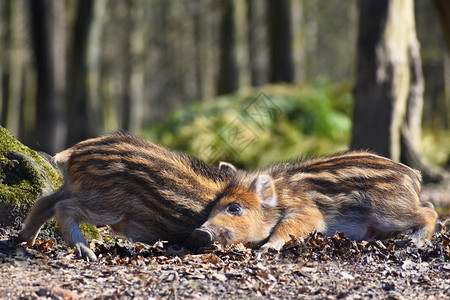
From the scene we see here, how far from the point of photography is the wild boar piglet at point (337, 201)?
5.90m

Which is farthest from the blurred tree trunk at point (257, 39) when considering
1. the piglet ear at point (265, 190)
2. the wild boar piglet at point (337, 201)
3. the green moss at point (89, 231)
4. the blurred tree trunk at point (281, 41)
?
the green moss at point (89, 231)

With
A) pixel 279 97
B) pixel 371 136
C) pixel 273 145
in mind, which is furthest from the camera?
pixel 279 97

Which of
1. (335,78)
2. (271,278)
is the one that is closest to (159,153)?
(271,278)

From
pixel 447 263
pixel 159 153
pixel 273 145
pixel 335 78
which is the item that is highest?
pixel 159 153

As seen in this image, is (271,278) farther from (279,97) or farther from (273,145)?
(279,97)

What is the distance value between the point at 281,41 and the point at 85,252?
14.5 m

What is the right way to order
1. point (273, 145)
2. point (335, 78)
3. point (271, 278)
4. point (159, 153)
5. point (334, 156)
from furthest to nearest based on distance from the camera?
1. point (335, 78)
2. point (273, 145)
3. point (334, 156)
4. point (159, 153)
5. point (271, 278)

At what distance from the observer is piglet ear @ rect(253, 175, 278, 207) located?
596 centimetres

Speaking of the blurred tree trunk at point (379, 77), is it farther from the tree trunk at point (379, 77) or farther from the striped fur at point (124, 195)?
the striped fur at point (124, 195)

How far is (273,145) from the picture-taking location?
45.9ft

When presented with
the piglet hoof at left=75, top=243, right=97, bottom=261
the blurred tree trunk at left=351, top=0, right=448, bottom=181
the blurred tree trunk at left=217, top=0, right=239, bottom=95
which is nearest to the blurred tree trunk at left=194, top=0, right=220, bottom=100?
the blurred tree trunk at left=217, top=0, right=239, bottom=95

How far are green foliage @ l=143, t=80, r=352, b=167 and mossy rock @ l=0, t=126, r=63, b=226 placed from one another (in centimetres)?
664

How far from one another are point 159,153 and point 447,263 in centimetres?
238

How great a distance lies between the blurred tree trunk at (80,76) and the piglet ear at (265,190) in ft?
36.0
